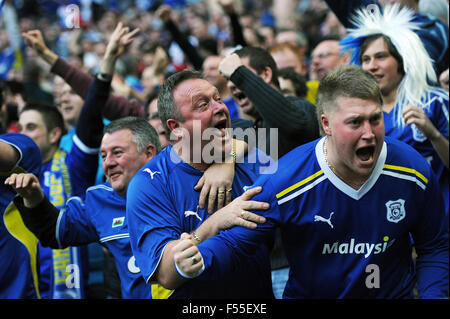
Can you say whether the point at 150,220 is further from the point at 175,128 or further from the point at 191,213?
the point at 175,128

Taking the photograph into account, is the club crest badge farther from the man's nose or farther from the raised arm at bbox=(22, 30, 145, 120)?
the raised arm at bbox=(22, 30, 145, 120)

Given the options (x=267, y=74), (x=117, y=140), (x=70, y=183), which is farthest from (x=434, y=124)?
(x=70, y=183)

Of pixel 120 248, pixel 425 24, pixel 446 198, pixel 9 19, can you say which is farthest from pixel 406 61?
pixel 9 19

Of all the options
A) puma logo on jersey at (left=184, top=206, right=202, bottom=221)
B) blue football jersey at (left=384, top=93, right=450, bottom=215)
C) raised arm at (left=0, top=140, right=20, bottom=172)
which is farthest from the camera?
blue football jersey at (left=384, top=93, right=450, bottom=215)

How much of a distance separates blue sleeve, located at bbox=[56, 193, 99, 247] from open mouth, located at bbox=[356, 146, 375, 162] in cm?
195

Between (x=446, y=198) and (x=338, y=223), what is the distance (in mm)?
1888

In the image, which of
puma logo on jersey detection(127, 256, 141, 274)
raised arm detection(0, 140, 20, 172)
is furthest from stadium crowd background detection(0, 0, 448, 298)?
puma logo on jersey detection(127, 256, 141, 274)

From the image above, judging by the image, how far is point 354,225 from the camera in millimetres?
2932

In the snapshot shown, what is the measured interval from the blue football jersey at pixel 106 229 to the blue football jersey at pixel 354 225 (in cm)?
113

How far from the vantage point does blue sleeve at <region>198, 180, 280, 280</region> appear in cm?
286

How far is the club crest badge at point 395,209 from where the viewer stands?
9.64 feet

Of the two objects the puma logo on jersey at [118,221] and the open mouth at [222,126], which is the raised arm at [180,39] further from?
the open mouth at [222,126]

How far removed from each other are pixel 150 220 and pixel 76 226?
1152mm

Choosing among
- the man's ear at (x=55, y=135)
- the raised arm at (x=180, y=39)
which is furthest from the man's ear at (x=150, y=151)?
the raised arm at (x=180, y=39)
